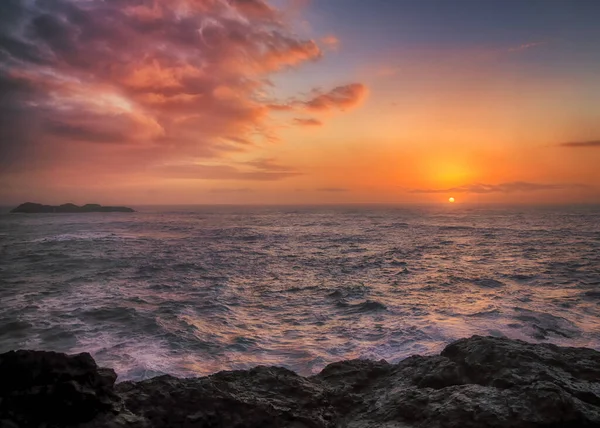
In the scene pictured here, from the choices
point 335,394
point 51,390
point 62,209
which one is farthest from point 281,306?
point 62,209

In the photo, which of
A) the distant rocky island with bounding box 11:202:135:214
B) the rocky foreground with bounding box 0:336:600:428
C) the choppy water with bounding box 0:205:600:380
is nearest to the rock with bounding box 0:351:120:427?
the rocky foreground with bounding box 0:336:600:428

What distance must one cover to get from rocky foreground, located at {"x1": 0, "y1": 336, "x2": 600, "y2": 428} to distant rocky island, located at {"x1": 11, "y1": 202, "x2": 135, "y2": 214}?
657 feet

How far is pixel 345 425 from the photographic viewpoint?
20.6 ft

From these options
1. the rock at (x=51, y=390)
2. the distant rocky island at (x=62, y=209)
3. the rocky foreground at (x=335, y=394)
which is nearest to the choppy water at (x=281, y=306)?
the rocky foreground at (x=335, y=394)

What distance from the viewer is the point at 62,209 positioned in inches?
7402

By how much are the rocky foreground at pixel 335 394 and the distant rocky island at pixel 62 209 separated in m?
200

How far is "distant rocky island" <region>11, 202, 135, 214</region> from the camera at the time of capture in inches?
6841

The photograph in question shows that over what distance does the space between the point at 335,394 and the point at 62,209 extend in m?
215

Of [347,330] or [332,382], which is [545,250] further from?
[332,382]

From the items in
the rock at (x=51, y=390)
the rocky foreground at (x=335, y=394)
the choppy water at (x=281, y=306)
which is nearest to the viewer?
the rock at (x=51, y=390)

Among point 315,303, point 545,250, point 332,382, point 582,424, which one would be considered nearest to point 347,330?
point 315,303

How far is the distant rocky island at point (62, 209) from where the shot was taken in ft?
570

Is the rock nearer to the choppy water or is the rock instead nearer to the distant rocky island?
the choppy water

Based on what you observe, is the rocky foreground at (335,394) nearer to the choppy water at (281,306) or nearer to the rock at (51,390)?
the rock at (51,390)
